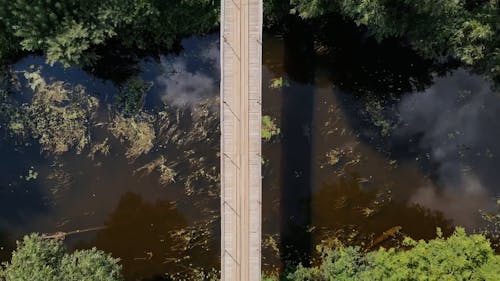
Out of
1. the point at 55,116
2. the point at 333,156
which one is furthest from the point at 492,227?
the point at 55,116

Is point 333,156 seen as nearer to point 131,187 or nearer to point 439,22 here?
point 439,22

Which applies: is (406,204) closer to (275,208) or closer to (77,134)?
(275,208)

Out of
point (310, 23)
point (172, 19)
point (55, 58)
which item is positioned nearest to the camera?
point (55, 58)

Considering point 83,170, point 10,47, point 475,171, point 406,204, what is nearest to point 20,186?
point 83,170

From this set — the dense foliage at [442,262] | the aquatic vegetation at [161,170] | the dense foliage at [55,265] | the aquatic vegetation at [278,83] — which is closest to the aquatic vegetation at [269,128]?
the aquatic vegetation at [278,83]

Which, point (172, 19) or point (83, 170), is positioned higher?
point (172, 19)

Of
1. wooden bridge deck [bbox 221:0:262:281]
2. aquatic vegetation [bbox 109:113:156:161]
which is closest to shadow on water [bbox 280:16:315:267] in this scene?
wooden bridge deck [bbox 221:0:262:281]

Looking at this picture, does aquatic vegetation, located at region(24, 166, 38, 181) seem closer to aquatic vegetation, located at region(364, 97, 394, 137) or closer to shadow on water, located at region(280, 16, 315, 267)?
shadow on water, located at region(280, 16, 315, 267)
